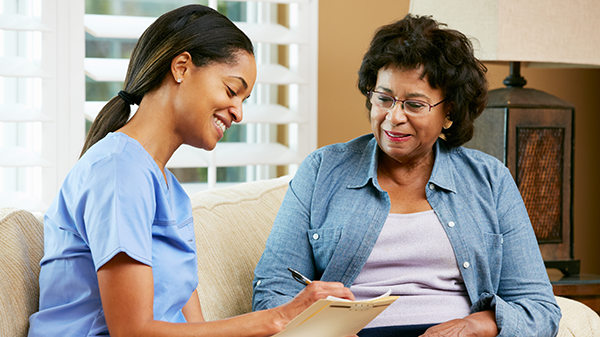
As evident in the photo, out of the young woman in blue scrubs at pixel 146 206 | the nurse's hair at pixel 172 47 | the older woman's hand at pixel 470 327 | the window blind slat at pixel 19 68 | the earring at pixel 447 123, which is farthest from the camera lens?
A: the window blind slat at pixel 19 68

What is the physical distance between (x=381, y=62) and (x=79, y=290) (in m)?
0.89

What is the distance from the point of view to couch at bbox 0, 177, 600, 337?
1.18 meters

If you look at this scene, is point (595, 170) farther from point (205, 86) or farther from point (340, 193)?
point (205, 86)

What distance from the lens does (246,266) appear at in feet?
4.94

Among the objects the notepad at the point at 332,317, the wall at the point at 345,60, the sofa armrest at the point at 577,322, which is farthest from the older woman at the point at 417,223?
the wall at the point at 345,60

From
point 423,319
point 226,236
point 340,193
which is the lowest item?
point 423,319

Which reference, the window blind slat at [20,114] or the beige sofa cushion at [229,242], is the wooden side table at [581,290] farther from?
the window blind slat at [20,114]

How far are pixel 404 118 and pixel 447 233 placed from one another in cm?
29

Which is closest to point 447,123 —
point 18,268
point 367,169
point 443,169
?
point 443,169

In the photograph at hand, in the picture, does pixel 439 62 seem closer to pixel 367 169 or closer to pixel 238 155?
pixel 367 169

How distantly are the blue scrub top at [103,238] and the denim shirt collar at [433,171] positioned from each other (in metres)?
0.56

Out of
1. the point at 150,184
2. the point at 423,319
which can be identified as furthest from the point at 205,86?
the point at 423,319

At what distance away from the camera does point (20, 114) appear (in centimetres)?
177

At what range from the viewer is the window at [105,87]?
71.9 inches
